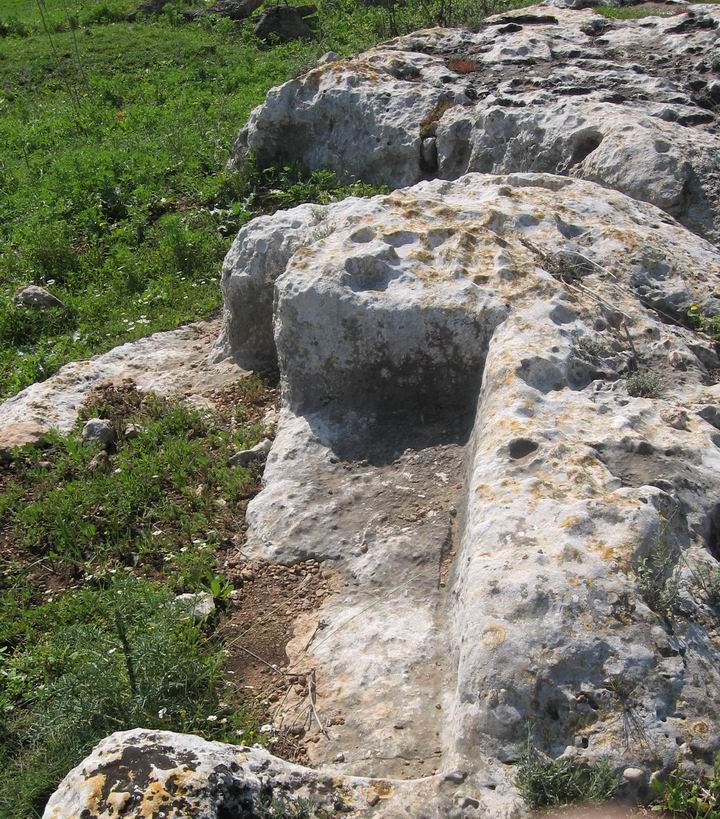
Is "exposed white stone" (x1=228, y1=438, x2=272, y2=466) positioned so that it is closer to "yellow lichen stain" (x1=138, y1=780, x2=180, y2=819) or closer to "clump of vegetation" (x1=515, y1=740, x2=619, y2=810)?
"yellow lichen stain" (x1=138, y1=780, x2=180, y2=819)

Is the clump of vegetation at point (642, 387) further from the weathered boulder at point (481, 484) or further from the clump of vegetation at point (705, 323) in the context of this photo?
the clump of vegetation at point (705, 323)

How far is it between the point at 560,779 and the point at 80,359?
697 centimetres

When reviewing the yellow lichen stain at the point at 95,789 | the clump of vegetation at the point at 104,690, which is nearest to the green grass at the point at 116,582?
the clump of vegetation at the point at 104,690

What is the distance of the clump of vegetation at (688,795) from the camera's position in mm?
3078

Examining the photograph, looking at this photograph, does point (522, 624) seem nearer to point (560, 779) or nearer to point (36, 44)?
point (560, 779)

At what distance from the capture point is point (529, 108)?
9500 millimetres

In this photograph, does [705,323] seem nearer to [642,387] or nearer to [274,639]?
[642,387]

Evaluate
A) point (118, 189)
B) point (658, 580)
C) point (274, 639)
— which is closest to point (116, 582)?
point (274, 639)

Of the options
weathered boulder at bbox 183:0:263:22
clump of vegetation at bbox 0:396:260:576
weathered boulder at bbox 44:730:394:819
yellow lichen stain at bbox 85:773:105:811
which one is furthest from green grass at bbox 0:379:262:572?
weathered boulder at bbox 183:0:263:22

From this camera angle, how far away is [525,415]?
4754mm

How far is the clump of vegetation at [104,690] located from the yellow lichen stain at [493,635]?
Answer: 4.68 feet

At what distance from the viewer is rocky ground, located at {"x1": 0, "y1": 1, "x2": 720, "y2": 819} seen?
11.1 ft

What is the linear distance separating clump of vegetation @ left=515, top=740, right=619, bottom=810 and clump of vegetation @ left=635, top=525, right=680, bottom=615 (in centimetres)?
76

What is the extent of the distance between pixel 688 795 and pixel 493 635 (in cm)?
94
